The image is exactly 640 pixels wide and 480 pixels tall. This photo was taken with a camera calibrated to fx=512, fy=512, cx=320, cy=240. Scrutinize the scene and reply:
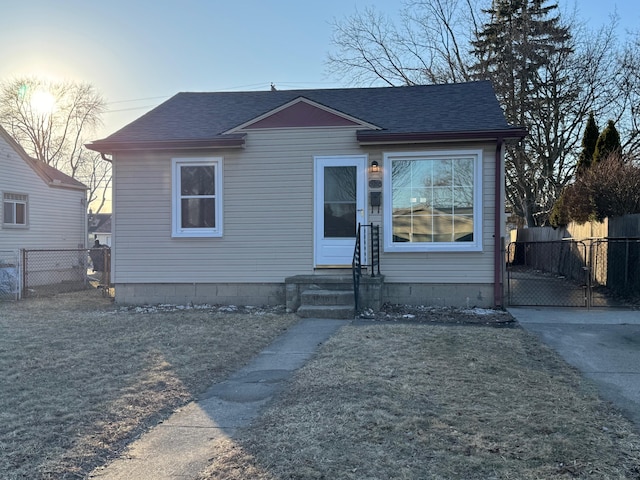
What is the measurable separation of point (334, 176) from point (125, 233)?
168 inches

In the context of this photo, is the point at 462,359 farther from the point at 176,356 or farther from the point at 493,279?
the point at 493,279

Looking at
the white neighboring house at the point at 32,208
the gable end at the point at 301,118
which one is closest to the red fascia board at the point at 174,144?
the gable end at the point at 301,118

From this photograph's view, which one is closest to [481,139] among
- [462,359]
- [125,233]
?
[462,359]

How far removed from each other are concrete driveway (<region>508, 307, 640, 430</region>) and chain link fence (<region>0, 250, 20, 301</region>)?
10.5 meters

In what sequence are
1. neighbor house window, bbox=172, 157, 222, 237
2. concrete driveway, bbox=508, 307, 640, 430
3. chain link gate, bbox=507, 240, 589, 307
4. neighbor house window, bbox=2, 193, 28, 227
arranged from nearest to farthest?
concrete driveway, bbox=508, 307, 640, 430
chain link gate, bbox=507, 240, 589, 307
neighbor house window, bbox=172, 157, 222, 237
neighbor house window, bbox=2, 193, 28, 227

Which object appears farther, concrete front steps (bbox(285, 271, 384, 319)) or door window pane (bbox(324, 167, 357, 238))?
door window pane (bbox(324, 167, 357, 238))

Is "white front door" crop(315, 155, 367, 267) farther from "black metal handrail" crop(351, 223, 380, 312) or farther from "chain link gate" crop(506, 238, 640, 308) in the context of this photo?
"chain link gate" crop(506, 238, 640, 308)

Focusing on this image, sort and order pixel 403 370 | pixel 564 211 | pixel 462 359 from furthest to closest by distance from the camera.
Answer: pixel 564 211, pixel 462 359, pixel 403 370

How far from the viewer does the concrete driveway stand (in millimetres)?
4527

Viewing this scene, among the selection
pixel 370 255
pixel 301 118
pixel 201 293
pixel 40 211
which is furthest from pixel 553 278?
pixel 40 211

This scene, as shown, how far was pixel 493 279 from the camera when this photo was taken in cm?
922

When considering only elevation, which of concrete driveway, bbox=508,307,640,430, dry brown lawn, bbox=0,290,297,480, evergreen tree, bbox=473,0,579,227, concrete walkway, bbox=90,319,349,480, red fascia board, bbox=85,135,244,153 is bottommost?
concrete walkway, bbox=90,319,349,480

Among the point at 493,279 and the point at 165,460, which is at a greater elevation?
the point at 493,279

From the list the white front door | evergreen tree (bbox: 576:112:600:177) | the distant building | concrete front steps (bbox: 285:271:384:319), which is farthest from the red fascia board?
the distant building
